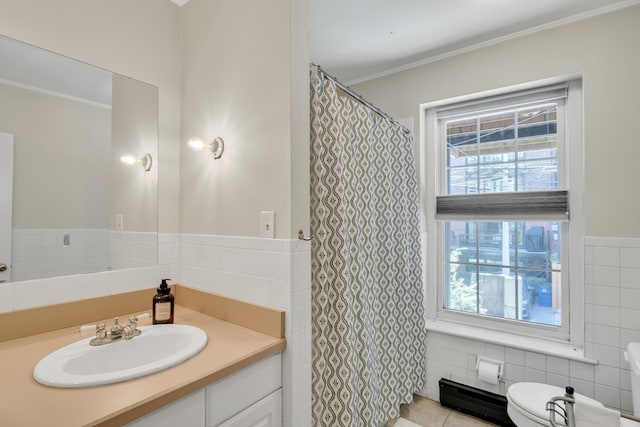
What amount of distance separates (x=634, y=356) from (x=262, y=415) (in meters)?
1.74

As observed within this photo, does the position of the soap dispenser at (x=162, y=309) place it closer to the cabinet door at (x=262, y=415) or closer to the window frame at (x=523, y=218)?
the cabinet door at (x=262, y=415)

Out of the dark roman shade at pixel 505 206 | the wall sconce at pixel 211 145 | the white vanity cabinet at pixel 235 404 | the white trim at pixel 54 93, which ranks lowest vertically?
the white vanity cabinet at pixel 235 404

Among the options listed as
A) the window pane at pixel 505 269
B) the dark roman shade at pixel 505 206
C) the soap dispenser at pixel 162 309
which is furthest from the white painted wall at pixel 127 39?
the window pane at pixel 505 269

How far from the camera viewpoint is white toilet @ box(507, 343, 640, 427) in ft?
4.65

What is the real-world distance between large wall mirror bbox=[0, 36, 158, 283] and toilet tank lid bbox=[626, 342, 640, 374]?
232 cm

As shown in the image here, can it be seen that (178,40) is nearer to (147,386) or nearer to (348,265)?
(348,265)

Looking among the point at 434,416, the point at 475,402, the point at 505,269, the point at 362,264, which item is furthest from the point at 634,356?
the point at 362,264

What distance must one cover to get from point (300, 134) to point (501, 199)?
1.67m

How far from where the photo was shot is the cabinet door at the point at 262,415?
1.01 m

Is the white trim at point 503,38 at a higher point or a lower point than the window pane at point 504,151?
higher

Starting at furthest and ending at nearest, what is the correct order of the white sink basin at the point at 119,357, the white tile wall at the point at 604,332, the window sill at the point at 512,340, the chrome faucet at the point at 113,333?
the window sill at the point at 512,340 < the white tile wall at the point at 604,332 < the chrome faucet at the point at 113,333 < the white sink basin at the point at 119,357

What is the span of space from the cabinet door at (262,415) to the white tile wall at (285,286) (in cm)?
4

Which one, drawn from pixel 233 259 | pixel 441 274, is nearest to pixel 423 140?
pixel 441 274

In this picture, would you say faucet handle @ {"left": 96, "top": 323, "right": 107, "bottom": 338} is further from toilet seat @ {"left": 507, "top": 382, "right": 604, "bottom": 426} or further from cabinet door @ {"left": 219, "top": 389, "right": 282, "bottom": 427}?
toilet seat @ {"left": 507, "top": 382, "right": 604, "bottom": 426}
